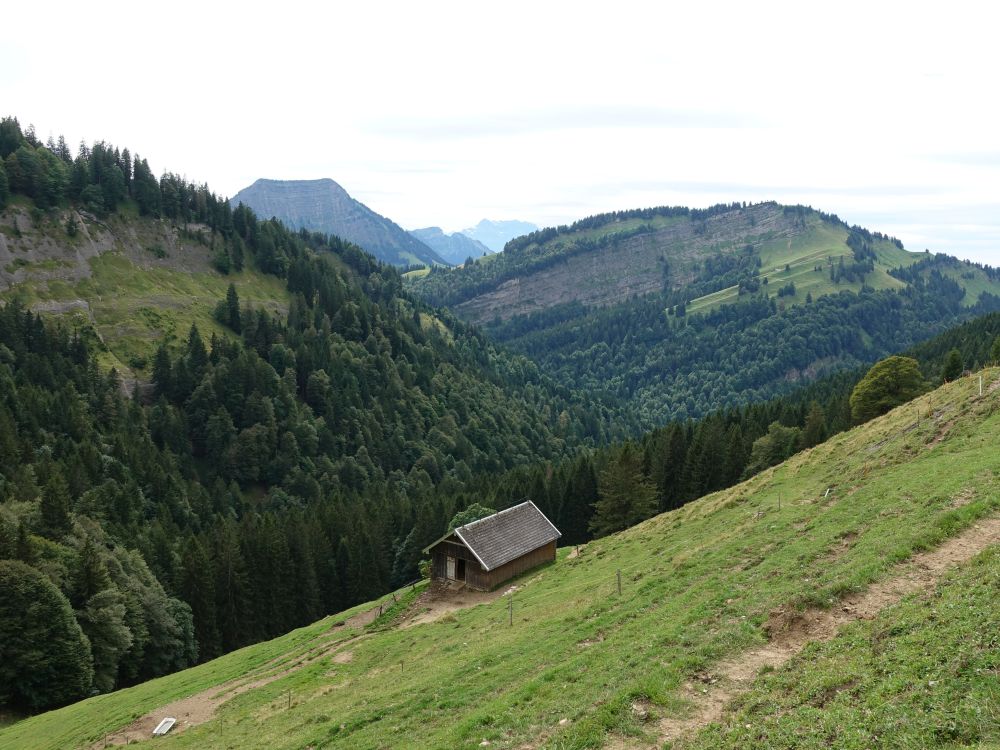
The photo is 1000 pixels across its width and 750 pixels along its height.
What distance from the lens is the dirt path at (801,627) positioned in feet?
56.4

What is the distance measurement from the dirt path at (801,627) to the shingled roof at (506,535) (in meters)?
34.3

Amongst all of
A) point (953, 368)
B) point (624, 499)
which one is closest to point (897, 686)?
point (624, 499)

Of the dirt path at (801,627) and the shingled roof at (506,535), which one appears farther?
the shingled roof at (506,535)

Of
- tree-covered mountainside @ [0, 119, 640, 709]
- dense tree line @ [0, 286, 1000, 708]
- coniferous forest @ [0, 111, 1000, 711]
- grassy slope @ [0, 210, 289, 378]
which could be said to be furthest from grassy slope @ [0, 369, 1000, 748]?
grassy slope @ [0, 210, 289, 378]

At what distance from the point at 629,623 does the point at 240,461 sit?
11977 centimetres

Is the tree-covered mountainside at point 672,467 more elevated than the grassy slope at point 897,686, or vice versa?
the grassy slope at point 897,686

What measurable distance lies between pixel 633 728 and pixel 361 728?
11.9m

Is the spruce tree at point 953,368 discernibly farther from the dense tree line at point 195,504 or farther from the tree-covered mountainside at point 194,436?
the tree-covered mountainside at point 194,436

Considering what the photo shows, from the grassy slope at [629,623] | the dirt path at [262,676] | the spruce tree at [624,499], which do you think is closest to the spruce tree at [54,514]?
the grassy slope at [629,623]

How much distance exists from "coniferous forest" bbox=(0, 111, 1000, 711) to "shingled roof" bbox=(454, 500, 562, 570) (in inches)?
625

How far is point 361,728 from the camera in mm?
24078

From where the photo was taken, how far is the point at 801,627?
20.5 meters

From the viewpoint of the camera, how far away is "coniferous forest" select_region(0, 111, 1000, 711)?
61031mm

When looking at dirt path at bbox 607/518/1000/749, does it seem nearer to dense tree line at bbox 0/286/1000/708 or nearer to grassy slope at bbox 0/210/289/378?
dense tree line at bbox 0/286/1000/708
